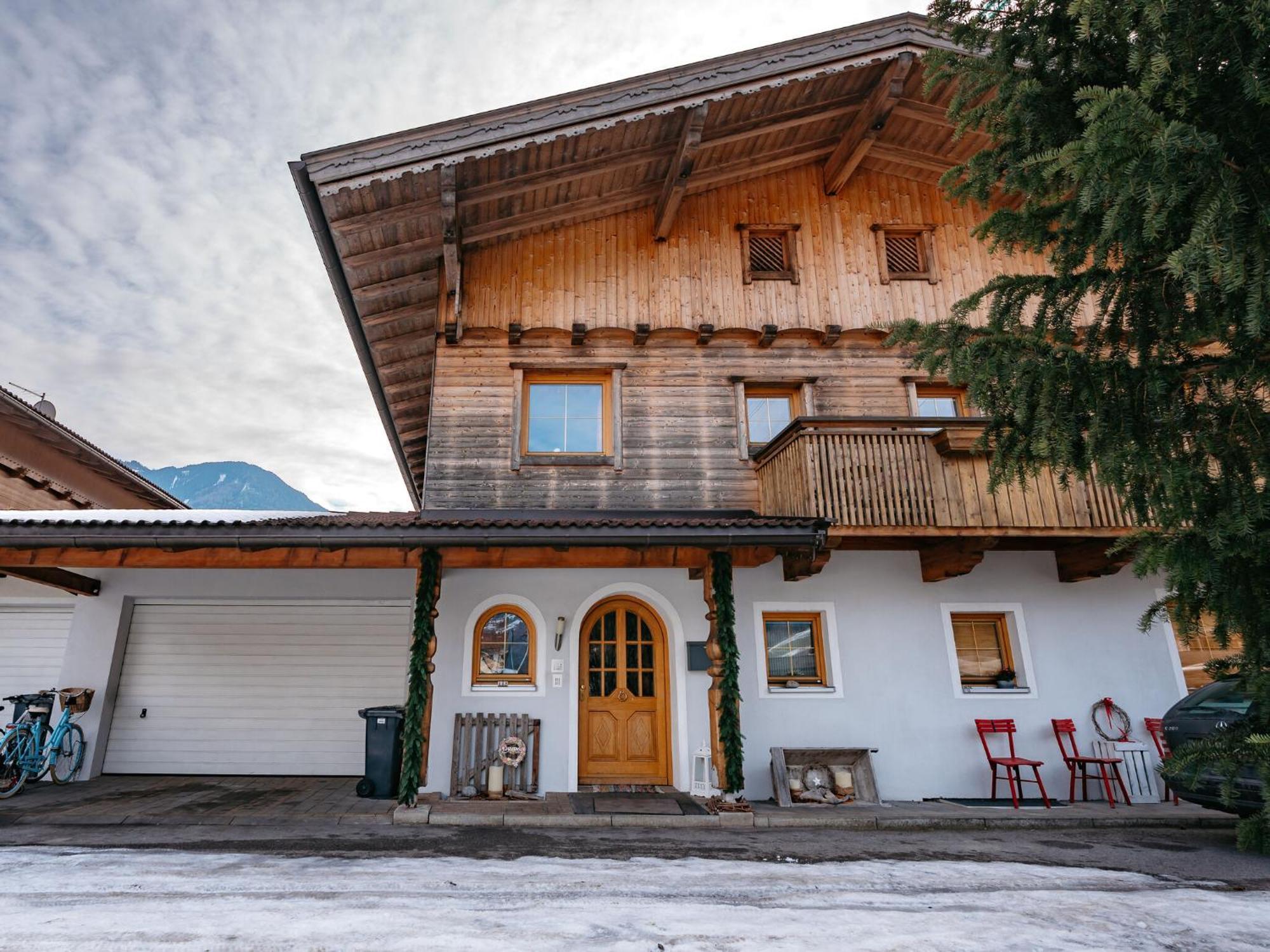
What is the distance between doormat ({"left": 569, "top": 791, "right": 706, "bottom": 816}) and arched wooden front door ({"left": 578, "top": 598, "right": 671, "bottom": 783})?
48 cm

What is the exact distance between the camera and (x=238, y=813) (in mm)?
6715

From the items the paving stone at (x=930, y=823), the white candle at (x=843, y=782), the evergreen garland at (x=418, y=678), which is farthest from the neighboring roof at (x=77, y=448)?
the paving stone at (x=930, y=823)

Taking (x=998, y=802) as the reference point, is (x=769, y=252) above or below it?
above

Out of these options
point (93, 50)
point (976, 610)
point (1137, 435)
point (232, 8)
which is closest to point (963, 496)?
point (976, 610)

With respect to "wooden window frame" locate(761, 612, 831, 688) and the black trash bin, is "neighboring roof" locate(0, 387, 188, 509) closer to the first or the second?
the black trash bin

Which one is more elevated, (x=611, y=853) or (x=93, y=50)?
(x=93, y=50)

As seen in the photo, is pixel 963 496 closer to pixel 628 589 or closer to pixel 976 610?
pixel 976 610

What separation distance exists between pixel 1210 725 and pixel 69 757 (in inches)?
501

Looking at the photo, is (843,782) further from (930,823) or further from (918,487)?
(918,487)

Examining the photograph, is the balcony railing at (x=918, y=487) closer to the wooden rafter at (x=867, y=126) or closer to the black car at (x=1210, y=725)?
the black car at (x=1210, y=725)

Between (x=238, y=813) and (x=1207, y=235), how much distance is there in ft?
28.8

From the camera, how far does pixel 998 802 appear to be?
26.2 ft

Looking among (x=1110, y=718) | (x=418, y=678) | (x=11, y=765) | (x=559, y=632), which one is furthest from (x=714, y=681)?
(x=11, y=765)

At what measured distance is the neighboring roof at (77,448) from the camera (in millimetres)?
12508
